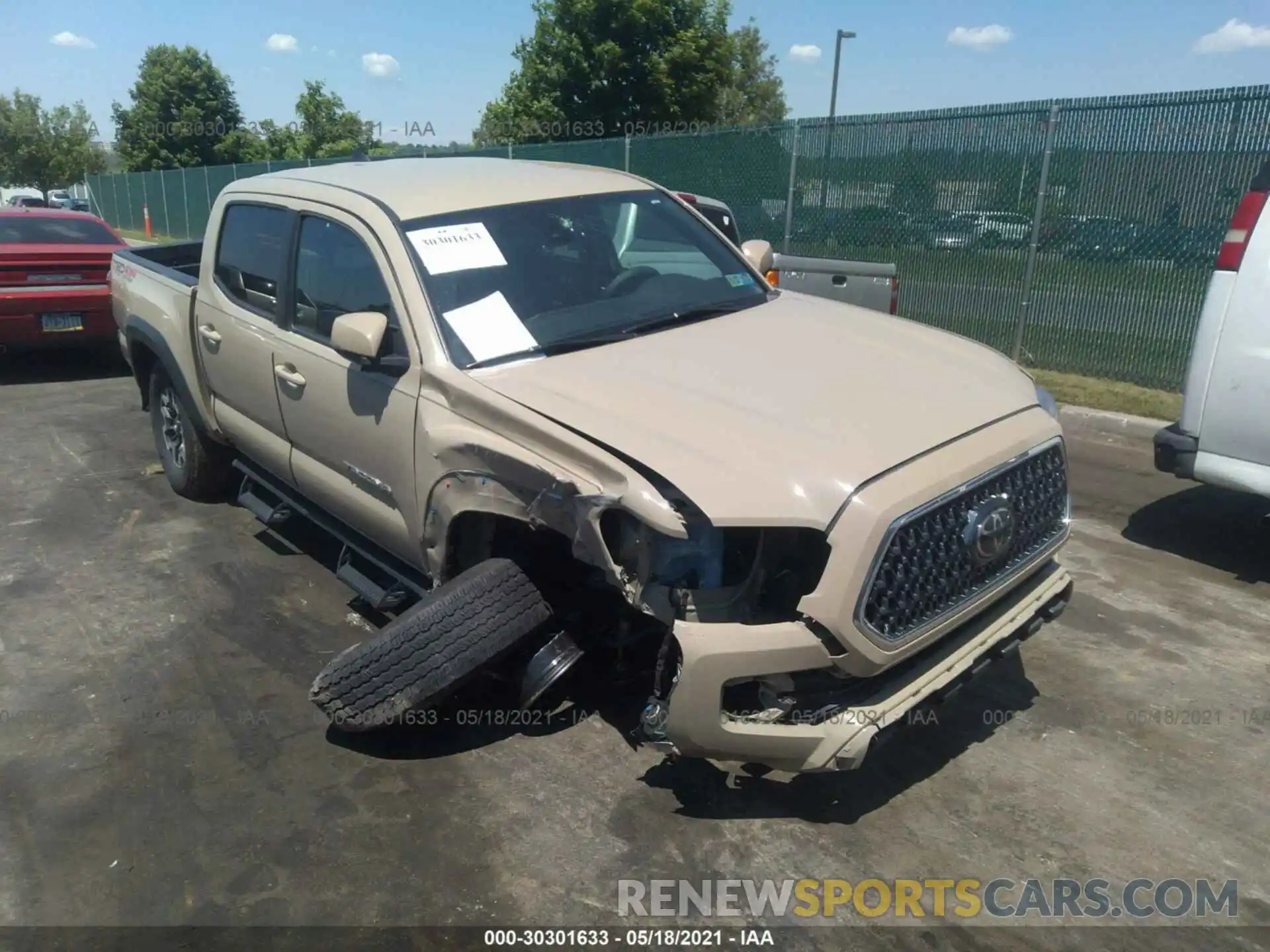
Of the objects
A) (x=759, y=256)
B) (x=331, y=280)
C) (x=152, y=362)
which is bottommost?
(x=152, y=362)

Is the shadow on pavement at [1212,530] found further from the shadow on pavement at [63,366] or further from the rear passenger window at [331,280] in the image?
the shadow on pavement at [63,366]

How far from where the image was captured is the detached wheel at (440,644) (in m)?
3.29

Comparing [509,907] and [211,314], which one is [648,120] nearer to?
[211,314]

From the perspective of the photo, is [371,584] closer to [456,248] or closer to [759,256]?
[456,248]

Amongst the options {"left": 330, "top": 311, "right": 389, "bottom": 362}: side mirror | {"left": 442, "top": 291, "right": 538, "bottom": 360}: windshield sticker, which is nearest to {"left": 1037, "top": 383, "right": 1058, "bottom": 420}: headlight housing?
{"left": 442, "top": 291, "right": 538, "bottom": 360}: windshield sticker

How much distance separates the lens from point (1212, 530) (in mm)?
5684

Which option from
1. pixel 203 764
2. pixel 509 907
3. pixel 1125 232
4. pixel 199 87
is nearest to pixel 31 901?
pixel 203 764

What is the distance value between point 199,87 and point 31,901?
49159 millimetres

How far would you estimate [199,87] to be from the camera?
4456 cm

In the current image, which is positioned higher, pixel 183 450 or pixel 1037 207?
pixel 1037 207

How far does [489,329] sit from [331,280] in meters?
1.04

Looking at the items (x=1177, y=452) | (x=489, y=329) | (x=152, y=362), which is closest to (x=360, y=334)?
(x=489, y=329)

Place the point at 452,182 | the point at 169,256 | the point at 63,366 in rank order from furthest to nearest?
the point at 63,366, the point at 169,256, the point at 452,182

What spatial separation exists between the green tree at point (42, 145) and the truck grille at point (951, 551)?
214 feet
